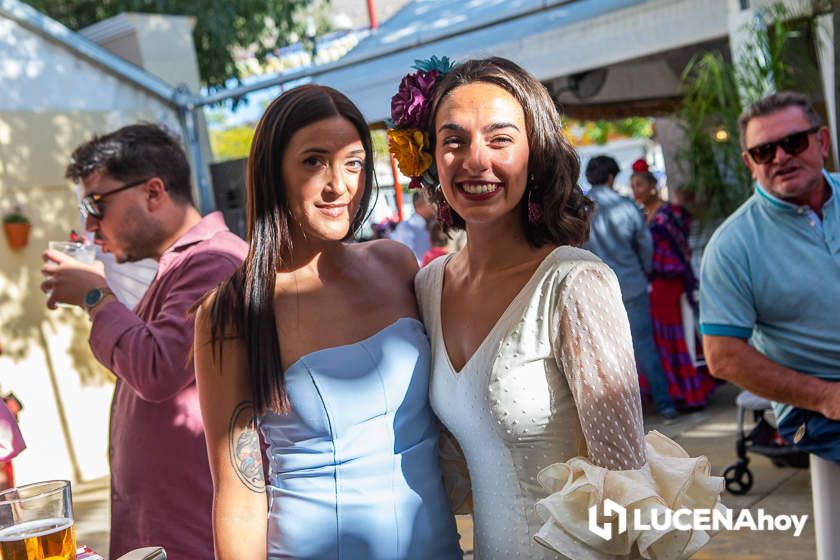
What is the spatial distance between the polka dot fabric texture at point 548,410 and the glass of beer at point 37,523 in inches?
31.9

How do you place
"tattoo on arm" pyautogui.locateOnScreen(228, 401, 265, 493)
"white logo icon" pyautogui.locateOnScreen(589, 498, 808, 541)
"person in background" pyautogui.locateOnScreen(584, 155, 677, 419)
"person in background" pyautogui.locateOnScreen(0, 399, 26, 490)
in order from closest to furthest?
1. "white logo icon" pyautogui.locateOnScreen(589, 498, 808, 541)
2. "person in background" pyautogui.locateOnScreen(0, 399, 26, 490)
3. "tattoo on arm" pyautogui.locateOnScreen(228, 401, 265, 493)
4. "person in background" pyautogui.locateOnScreen(584, 155, 677, 419)

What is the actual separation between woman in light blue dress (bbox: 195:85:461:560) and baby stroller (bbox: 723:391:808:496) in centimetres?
365

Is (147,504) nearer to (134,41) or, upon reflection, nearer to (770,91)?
(770,91)

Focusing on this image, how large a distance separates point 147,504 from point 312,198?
1.08 m

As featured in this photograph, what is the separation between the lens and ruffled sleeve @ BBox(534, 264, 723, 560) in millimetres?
1766

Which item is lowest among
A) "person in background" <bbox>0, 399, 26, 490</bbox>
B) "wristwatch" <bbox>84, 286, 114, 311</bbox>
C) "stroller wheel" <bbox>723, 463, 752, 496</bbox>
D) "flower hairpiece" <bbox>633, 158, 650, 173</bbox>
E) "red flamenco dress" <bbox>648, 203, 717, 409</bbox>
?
"stroller wheel" <bbox>723, 463, 752, 496</bbox>

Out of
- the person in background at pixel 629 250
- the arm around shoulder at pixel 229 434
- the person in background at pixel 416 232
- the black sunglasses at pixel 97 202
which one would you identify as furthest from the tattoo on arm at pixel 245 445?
the person in background at pixel 416 232

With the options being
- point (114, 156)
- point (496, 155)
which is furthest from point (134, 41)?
point (496, 155)

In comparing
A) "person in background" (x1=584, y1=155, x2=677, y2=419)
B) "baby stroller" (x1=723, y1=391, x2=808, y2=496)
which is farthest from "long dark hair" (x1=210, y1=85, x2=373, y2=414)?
"person in background" (x1=584, y1=155, x2=677, y2=419)

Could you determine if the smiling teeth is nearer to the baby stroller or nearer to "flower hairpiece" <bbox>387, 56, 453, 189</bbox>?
"flower hairpiece" <bbox>387, 56, 453, 189</bbox>

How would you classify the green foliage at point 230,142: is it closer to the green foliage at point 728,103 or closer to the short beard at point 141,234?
the green foliage at point 728,103

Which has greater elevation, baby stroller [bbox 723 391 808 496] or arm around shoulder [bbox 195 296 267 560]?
arm around shoulder [bbox 195 296 267 560]

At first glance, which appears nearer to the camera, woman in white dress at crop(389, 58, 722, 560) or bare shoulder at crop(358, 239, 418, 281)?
woman in white dress at crop(389, 58, 722, 560)

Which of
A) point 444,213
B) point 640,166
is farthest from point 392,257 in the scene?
point 640,166
